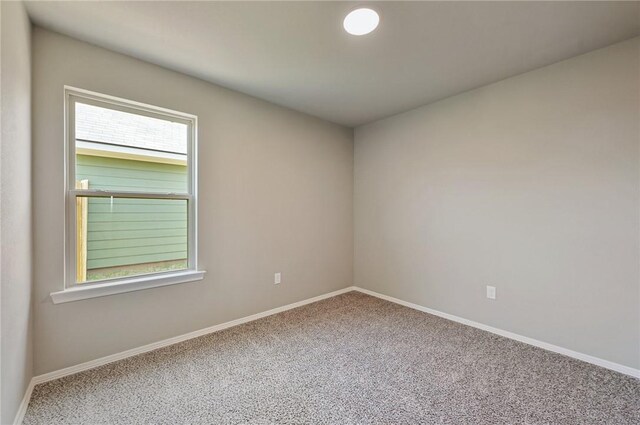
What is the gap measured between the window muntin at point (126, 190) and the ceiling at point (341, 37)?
0.49 metres

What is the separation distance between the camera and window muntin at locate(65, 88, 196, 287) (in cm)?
204

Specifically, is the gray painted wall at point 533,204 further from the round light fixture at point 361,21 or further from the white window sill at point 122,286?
the white window sill at point 122,286

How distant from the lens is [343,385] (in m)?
1.84

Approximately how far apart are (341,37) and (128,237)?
2.29m

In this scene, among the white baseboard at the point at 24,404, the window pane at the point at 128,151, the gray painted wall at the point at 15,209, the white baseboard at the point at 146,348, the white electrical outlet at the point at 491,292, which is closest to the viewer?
the gray painted wall at the point at 15,209

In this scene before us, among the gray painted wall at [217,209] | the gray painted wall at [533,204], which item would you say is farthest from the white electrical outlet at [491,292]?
the gray painted wall at [217,209]

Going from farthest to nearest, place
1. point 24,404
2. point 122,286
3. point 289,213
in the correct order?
point 289,213 → point 122,286 → point 24,404

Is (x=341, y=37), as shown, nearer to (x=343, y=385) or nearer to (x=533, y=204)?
(x=533, y=204)

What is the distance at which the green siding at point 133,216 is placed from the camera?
2.11 metres

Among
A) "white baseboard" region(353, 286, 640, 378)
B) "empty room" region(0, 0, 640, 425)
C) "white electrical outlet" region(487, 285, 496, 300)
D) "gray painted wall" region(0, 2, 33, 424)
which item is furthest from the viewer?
"white electrical outlet" region(487, 285, 496, 300)

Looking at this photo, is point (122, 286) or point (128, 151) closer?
point (122, 286)

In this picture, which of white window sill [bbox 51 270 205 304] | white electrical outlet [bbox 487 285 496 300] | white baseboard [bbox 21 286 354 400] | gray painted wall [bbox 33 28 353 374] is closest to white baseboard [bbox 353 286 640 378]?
white electrical outlet [bbox 487 285 496 300]

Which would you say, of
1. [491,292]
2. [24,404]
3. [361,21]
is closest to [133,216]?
[24,404]

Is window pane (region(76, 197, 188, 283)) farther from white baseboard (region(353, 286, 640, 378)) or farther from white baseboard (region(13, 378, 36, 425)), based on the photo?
white baseboard (region(353, 286, 640, 378))
